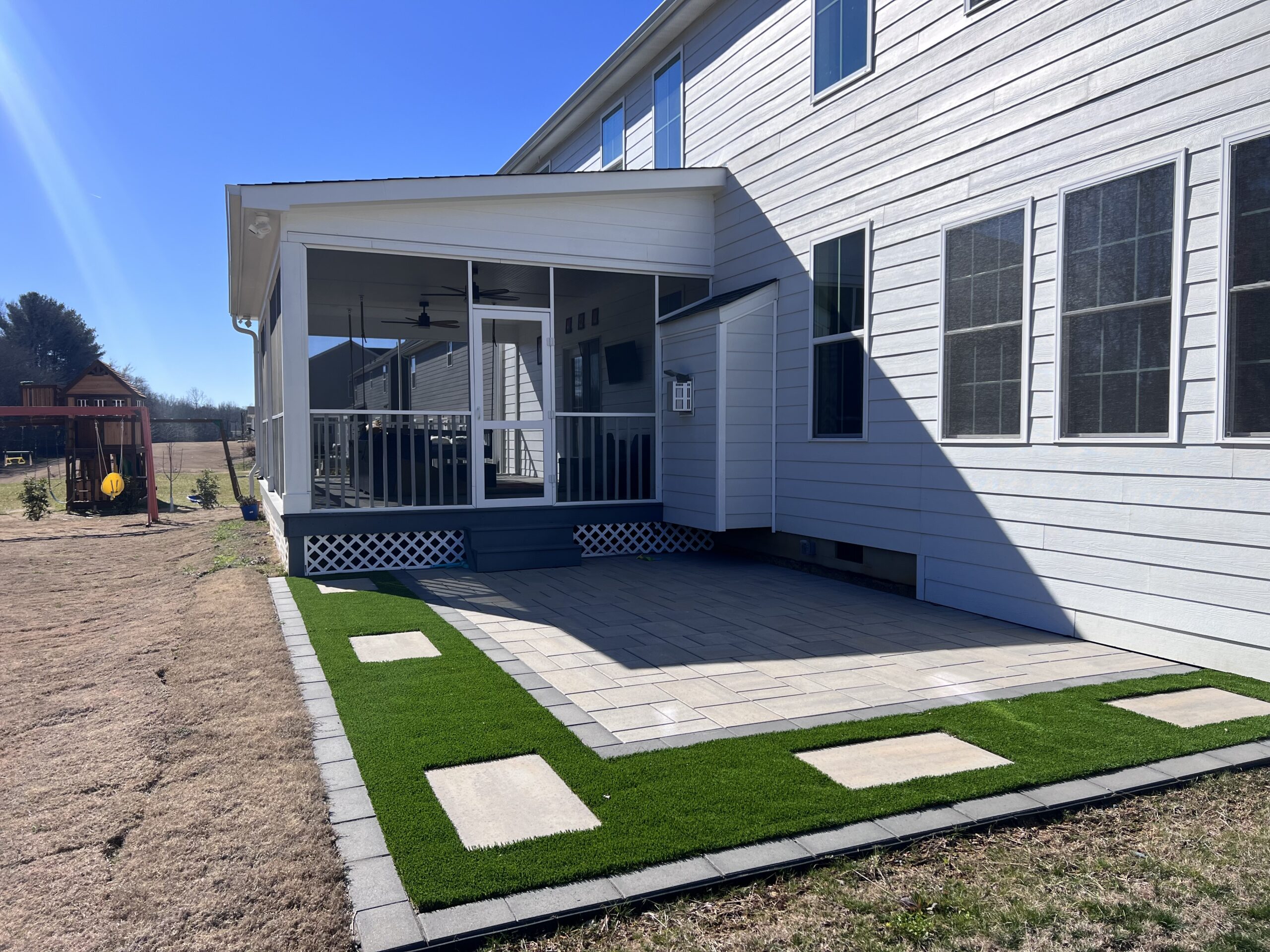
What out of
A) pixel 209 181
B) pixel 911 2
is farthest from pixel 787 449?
pixel 209 181

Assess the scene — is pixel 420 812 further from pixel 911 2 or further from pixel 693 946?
pixel 911 2

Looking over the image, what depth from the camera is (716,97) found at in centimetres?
883

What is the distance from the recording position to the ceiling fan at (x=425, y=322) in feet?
38.1

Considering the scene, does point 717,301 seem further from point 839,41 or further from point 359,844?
point 359,844

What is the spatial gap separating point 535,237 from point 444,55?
8346mm

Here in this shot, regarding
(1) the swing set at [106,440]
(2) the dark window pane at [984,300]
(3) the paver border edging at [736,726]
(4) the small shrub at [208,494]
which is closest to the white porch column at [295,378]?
(3) the paver border edging at [736,726]

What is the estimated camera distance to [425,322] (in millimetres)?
11836

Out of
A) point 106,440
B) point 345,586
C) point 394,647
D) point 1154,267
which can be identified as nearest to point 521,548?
point 345,586

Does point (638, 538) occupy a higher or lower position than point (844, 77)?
Result: lower

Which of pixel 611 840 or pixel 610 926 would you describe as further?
pixel 611 840

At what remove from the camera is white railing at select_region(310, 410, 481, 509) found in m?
7.62

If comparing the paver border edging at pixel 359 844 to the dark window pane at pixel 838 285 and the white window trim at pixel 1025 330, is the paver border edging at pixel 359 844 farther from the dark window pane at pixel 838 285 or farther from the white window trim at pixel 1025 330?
the dark window pane at pixel 838 285

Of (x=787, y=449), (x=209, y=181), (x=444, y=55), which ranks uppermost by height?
(x=444, y=55)

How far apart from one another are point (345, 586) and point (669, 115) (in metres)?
6.73
